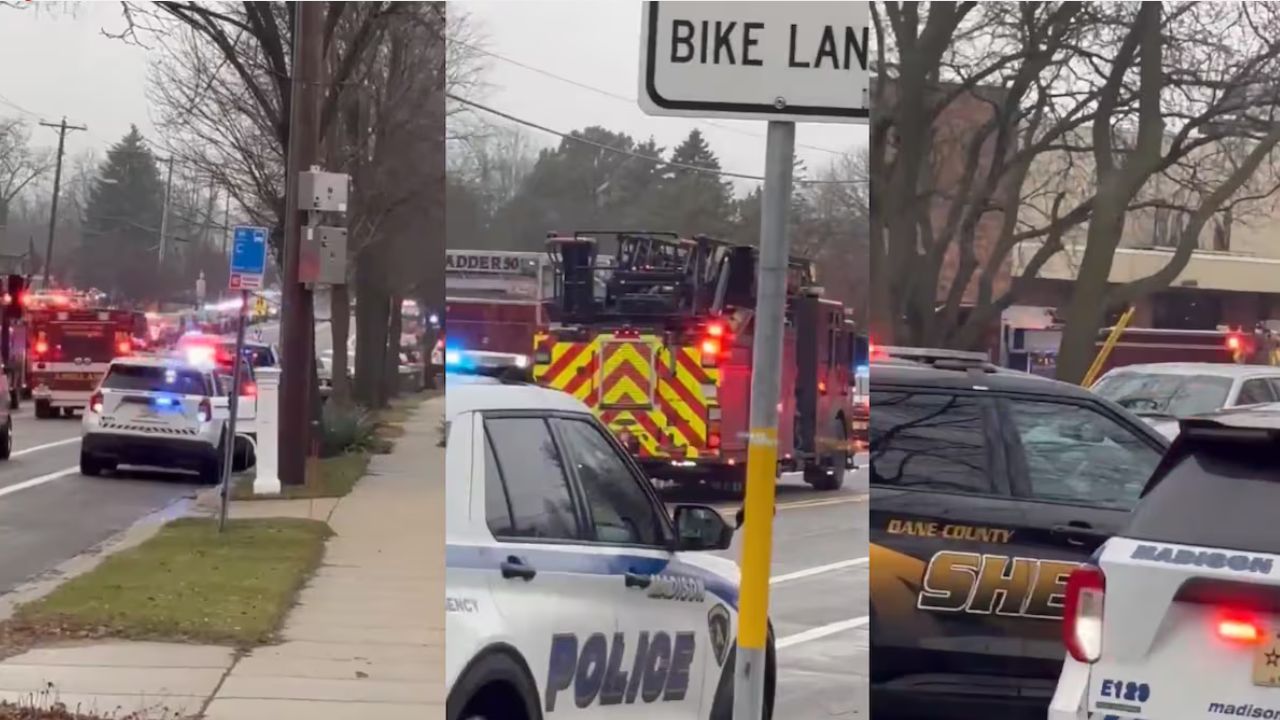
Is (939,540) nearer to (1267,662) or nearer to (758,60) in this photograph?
(1267,662)

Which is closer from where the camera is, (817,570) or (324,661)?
(817,570)

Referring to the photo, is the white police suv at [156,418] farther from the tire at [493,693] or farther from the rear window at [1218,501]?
the rear window at [1218,501]

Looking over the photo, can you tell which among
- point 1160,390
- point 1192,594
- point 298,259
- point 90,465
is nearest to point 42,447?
point 90,465

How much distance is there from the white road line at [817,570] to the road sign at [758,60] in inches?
44.1

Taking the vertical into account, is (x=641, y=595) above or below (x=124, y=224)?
below

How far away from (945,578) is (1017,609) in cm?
24

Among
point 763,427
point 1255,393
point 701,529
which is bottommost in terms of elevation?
point 701,529

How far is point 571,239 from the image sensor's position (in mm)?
3711

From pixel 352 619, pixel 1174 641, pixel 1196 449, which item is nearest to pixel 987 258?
pixel 1196 449

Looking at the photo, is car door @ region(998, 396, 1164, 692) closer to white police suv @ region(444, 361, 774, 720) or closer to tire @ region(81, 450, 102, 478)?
white police suv @ region(444, 361, 774, 720)

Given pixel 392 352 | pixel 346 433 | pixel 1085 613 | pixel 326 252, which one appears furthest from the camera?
pixel 392 352

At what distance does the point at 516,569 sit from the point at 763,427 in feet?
2.27

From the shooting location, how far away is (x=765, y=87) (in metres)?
3.73

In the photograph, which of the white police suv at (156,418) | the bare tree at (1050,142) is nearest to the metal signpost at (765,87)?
the bare tree at (1050,142)
